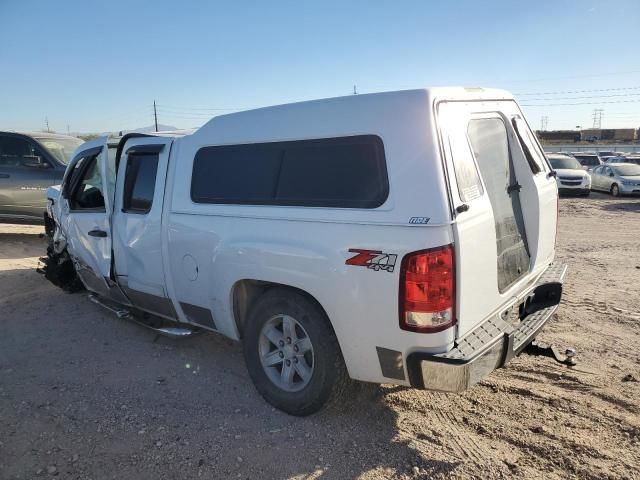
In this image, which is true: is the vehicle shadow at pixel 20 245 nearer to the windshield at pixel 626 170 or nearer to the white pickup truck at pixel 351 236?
the white pickup truck at pixel 351 236

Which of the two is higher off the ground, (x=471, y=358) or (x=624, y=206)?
(x=471, y=358)

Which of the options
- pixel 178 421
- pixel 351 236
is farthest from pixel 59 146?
pixel 351 236

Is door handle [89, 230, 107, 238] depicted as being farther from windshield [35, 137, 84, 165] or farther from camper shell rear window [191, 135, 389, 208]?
windshield [35, 137, 84, 165]

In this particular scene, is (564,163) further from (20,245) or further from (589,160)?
(20,245)

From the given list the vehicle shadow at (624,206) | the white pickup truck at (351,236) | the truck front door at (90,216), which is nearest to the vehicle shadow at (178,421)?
the white pickup truck at (351,236)

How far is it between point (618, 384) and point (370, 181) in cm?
258

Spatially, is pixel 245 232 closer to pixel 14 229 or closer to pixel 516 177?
pixel 516 177

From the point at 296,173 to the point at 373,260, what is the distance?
890mm

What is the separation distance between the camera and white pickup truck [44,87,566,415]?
2.65m

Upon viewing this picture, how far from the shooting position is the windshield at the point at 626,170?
1897 centimetres

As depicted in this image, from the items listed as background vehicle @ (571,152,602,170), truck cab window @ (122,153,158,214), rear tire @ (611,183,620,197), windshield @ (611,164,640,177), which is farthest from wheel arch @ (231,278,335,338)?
background vehicle @ (571,152,602,170)

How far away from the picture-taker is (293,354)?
11.0 ft

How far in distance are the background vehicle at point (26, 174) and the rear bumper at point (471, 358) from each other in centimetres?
885

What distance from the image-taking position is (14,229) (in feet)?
36.9
